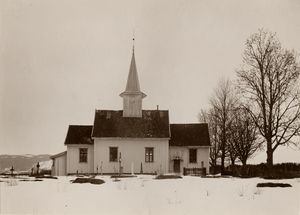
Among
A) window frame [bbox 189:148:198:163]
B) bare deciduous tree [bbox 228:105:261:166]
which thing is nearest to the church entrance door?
window frame [bbox 189:148:198:163]

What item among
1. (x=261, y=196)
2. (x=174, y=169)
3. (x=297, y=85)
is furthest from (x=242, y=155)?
(x=261, y=196)

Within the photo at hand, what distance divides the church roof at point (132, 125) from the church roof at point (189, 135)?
168cm

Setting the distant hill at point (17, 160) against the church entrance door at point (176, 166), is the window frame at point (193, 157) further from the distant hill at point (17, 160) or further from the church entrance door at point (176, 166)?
the distant hill at point (17, 160)

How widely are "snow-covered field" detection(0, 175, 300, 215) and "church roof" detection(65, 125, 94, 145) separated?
64.8 feet

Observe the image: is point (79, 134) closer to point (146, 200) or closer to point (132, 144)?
point (132, 144)

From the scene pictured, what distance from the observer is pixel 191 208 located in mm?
15430

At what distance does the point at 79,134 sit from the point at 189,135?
9208 mm

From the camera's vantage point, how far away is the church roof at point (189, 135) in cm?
3988

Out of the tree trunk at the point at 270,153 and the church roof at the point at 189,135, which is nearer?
the tree trunk at the point at 270,153

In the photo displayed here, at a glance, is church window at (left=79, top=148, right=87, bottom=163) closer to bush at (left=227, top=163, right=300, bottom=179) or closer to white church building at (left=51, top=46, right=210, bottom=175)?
white church building at (left=51, top=46, right=210, bottom=175)

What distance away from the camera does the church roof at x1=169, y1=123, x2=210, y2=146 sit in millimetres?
39875

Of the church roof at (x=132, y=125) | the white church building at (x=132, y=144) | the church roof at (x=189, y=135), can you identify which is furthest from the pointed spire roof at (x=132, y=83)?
the church roof at (x=189, y=135)

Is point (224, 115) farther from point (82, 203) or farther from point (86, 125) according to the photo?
point (82, 203)

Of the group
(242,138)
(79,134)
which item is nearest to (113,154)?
(79,134)
